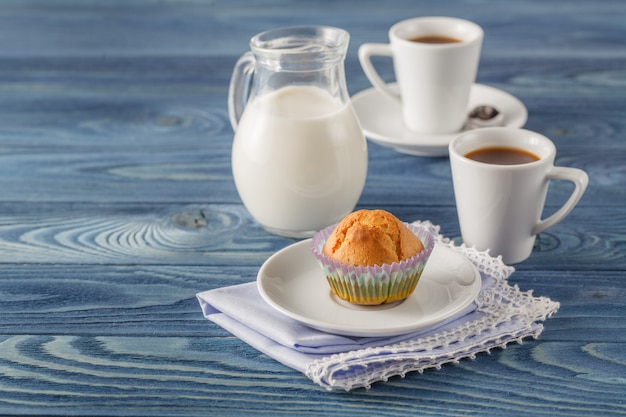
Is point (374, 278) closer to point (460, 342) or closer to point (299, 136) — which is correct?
point (460, 342)

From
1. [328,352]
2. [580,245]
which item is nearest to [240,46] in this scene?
[580,245]

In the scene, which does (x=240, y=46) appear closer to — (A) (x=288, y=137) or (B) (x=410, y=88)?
(B) (x=410, y=88)

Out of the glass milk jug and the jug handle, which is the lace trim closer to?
the glass milk jug

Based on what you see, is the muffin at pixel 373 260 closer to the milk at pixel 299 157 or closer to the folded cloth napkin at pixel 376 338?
the folded cloth napkin at pixel 376 338

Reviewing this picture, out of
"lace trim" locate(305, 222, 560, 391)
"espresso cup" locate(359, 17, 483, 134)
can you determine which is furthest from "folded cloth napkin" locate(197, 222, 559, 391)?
"espresso cup" locate(359, 17, 483, 134)

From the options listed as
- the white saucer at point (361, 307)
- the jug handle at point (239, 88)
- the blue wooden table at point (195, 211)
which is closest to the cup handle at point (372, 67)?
the blue wooden table at point (195, 211)

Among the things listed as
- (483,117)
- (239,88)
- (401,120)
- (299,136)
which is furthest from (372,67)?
(299,136)
